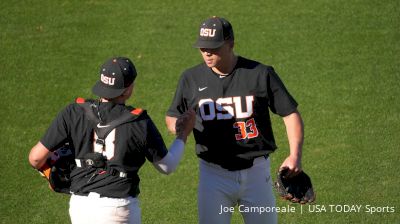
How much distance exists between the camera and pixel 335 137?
8672mm

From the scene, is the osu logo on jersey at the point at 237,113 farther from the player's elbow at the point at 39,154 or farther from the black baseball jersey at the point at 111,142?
the player's elbow at the point at 39,154

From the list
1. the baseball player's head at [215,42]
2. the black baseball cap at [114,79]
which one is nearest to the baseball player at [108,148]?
the black baseball cap at [114,79]

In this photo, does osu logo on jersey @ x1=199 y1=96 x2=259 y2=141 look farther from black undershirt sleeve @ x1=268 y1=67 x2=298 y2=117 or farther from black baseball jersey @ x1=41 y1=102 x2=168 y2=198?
black baseball jersey @ x1=41 y1=102 x2=168 y2=198

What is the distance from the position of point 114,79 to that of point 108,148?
0.48 m

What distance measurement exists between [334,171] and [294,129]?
9.03 feet

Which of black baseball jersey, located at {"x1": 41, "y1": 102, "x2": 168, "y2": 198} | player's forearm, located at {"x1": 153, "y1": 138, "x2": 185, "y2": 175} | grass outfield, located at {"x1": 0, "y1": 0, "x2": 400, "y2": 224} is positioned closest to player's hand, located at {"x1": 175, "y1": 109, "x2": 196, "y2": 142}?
player's forearm, located at {"x1": 153, "y1": 138, "x2": 185, "y2": 175}

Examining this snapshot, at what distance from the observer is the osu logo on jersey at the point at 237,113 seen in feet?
18.1

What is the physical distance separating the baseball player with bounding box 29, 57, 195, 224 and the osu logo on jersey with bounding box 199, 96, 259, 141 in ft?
1.99

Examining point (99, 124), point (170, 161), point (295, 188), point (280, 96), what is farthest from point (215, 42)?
point (295, 188)

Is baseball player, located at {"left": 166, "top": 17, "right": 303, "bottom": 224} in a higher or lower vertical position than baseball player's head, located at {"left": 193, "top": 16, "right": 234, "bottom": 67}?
lower

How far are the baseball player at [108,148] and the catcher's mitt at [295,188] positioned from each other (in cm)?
96

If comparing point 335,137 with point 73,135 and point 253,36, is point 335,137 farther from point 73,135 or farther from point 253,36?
point 73,135

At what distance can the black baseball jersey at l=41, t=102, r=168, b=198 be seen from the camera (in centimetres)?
492

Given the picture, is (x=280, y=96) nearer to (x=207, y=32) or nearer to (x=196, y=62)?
(x=207, y=32)
